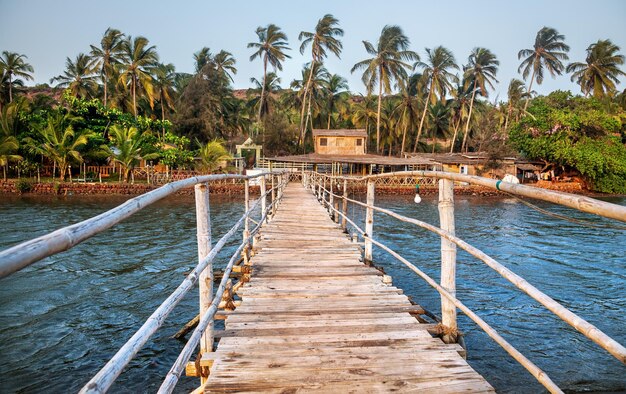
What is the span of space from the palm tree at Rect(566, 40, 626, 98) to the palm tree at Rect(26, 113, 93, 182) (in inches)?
2023

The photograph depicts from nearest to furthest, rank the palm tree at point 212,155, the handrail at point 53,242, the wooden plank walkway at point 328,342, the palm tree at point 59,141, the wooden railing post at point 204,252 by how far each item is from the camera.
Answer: the handrail at point 53,242 < the wooden plank walkway at point 328,342 < the wooden railing post at point 204,252 < the palm tree at point 59,141 < the palm tree at point 212,155

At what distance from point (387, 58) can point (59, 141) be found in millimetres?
29772

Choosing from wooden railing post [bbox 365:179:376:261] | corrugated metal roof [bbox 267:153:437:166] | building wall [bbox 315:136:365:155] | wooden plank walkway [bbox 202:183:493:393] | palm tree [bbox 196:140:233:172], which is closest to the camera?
wooden plank walkway [bbox 202:183:493:393]

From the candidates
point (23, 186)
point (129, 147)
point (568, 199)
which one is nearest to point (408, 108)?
point (129, 147)

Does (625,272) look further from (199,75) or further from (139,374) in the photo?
(199,75)

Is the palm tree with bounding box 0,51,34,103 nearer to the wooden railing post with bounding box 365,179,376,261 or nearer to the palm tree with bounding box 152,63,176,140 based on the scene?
the palm tree with bounding box 152,63,176,140

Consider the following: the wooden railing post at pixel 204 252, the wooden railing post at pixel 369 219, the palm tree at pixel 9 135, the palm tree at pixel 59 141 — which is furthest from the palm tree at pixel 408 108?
the wooden railing post at pixel 204 252

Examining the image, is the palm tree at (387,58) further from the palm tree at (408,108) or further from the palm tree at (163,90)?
the palm tree at (163,90)

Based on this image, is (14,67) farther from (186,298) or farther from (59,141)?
(186,298)

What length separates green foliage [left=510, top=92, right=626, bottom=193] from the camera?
3354 cm

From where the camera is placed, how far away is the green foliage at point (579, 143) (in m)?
33.5

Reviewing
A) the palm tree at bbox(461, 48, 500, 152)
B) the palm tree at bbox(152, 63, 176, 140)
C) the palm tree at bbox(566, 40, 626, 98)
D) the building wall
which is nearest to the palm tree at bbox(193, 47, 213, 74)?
Answer: the palm tree at bbox(152, 63, 176, 140)

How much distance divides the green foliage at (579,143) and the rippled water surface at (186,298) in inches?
773

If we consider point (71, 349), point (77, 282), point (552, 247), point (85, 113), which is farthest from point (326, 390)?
point (85, 113)
